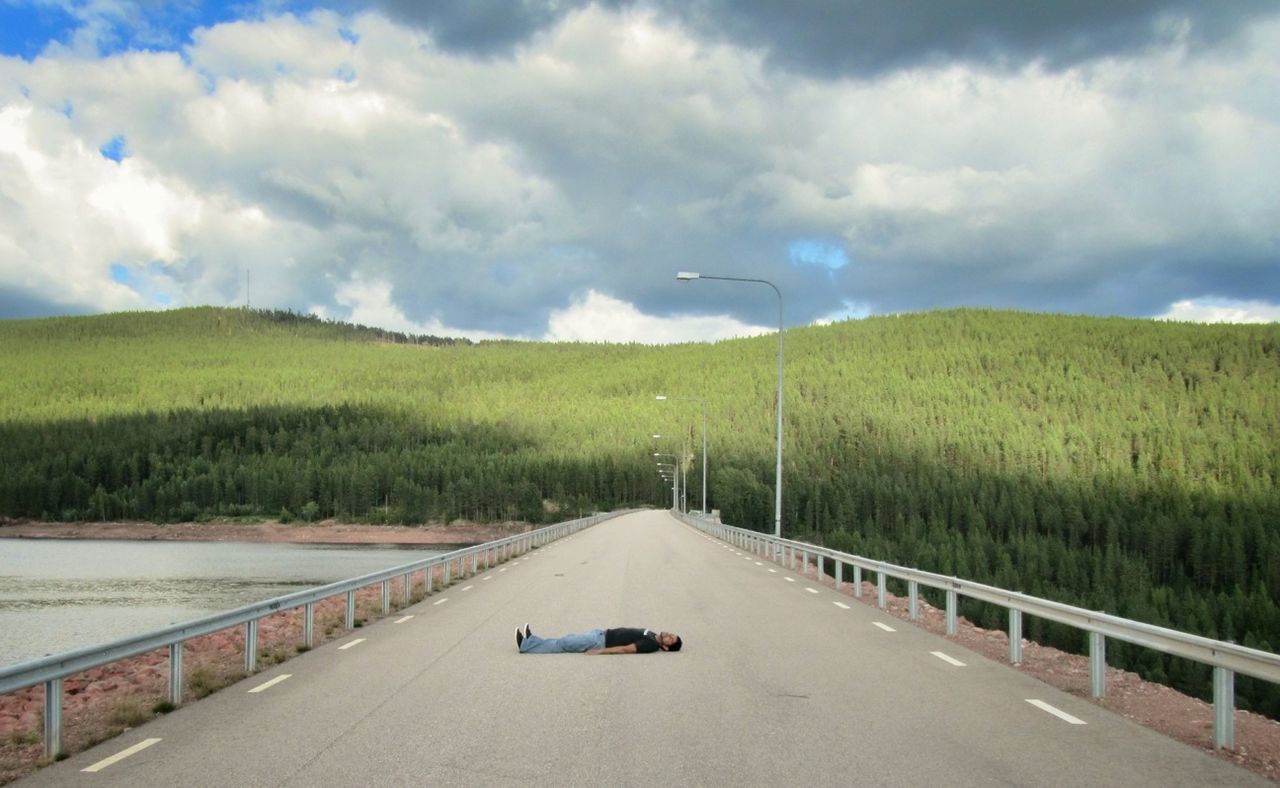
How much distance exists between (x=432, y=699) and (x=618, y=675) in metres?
2.24

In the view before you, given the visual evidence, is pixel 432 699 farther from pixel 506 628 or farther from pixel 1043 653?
pixel 1043 653

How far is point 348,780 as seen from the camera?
21.0 feet

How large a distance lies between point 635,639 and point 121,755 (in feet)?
20.0

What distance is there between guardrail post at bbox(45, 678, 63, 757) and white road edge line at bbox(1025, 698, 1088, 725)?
788 cm

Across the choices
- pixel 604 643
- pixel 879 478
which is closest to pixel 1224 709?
pixel 604 643

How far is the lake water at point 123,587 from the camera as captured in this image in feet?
84.7

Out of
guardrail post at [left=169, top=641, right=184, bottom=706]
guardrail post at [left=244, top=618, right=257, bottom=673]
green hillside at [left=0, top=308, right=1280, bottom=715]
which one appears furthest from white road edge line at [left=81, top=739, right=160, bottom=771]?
green hillside at [left=0, top=308, right=1280, bottom=715]

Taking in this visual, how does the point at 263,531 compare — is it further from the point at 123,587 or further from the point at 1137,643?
the point at 1137,643

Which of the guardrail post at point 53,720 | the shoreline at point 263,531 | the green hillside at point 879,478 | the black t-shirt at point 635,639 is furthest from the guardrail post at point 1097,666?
the shoreline at point 263,531

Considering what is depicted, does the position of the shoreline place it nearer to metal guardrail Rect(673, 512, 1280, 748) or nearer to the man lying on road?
the man lying on road

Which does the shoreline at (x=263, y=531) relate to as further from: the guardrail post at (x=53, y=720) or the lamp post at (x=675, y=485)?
the guardrail post at (x=53, y=720)

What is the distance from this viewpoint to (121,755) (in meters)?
7.38

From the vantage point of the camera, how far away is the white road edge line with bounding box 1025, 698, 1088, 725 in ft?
27.7

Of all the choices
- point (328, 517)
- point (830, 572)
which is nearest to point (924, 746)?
point (830, 572)
